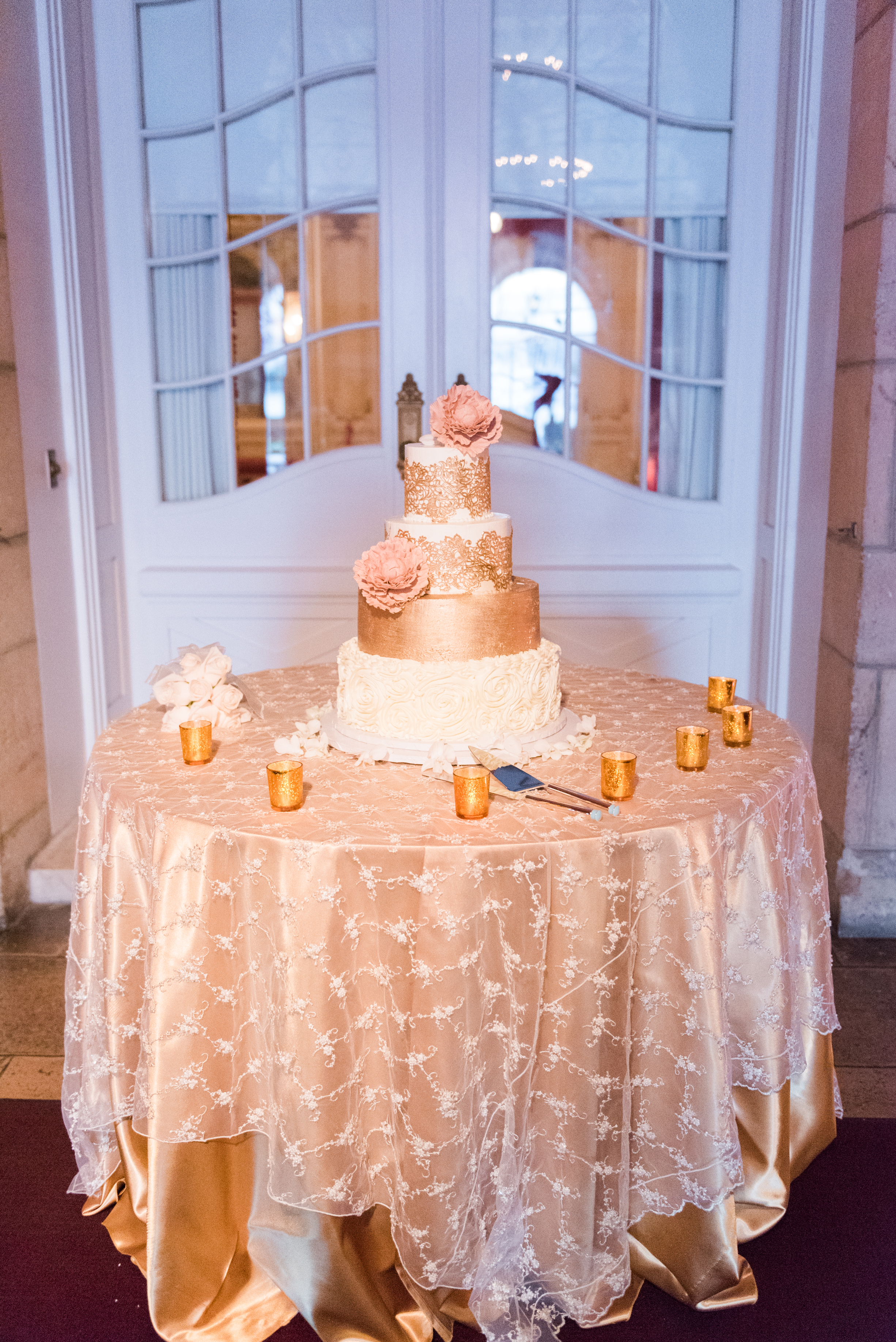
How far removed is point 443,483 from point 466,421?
12 centimetres

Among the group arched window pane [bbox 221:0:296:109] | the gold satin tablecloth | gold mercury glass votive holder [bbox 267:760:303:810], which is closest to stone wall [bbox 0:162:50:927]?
arched window pane [bbox 221:0:296:109]

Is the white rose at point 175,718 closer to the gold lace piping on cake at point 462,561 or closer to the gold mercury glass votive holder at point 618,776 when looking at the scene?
the gold lace piping on cake at point 462,561

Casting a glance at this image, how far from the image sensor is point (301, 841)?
1.62 m

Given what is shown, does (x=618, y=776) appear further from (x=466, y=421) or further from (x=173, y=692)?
(x=173, y=692)

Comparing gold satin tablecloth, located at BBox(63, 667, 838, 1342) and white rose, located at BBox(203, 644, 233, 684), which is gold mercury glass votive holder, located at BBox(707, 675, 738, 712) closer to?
gold satin tablecloth, located at BBox(63, 667, 838, 1342)

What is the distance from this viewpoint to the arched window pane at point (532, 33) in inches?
148

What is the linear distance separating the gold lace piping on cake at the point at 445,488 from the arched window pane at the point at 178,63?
248 cm

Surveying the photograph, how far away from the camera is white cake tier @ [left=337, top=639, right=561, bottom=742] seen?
1.98 meters

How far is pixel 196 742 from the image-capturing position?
1.97m

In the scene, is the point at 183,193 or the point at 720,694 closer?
the point at 720,694

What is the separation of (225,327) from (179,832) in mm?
2788

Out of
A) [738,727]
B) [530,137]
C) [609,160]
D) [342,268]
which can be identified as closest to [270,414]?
[342,268]

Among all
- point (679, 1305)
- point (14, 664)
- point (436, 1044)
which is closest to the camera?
point (436, 1044)

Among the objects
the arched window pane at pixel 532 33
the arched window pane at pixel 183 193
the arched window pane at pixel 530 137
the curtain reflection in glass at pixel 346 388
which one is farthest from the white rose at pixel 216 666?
the arched window pane at pixel 532 33
